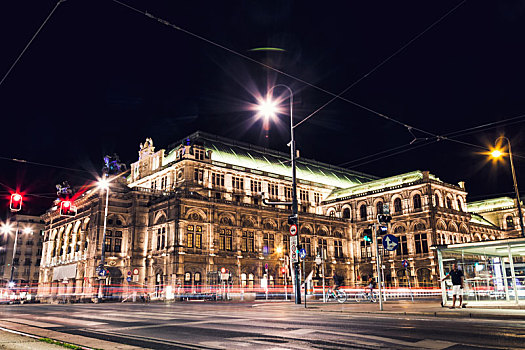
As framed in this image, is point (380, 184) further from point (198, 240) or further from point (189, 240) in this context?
point (189, 240)

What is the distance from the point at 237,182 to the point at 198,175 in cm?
762

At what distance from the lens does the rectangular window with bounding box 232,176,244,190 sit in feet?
210

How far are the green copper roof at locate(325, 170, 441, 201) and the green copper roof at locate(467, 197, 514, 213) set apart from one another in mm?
27172

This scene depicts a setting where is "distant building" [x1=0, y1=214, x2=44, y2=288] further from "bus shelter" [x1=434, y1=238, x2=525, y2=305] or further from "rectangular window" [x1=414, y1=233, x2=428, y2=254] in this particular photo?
"bus shelter" [x1=434, y1=238, x2=525, y2=305]

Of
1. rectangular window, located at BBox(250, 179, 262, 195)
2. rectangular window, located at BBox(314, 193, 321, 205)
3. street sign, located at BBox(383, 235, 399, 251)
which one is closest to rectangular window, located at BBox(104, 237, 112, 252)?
rectangular window, located at BBox(250, 179, 262, 195)

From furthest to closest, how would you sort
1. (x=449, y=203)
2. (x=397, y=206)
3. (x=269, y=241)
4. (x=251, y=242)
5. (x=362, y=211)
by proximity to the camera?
(x=362, y=211) → (x=397, y=206) → (x=449, y=203) → (x=269, y=241) → (x=251, y=242)

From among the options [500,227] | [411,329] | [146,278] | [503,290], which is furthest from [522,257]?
[500,227]

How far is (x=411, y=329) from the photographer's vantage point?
11234 millimetres

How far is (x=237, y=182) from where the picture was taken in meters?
64.7

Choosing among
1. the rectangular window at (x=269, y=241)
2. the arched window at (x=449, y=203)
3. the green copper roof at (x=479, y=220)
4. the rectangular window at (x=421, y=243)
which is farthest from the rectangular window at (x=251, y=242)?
the green copper roof at (x=479, y=220)

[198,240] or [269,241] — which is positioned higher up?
[269,241]

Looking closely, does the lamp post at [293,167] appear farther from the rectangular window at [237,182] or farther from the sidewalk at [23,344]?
the rectangular window at [237,182]

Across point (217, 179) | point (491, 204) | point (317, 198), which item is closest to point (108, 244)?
point (217, 179)

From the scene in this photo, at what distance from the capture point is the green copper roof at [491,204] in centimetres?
8538
